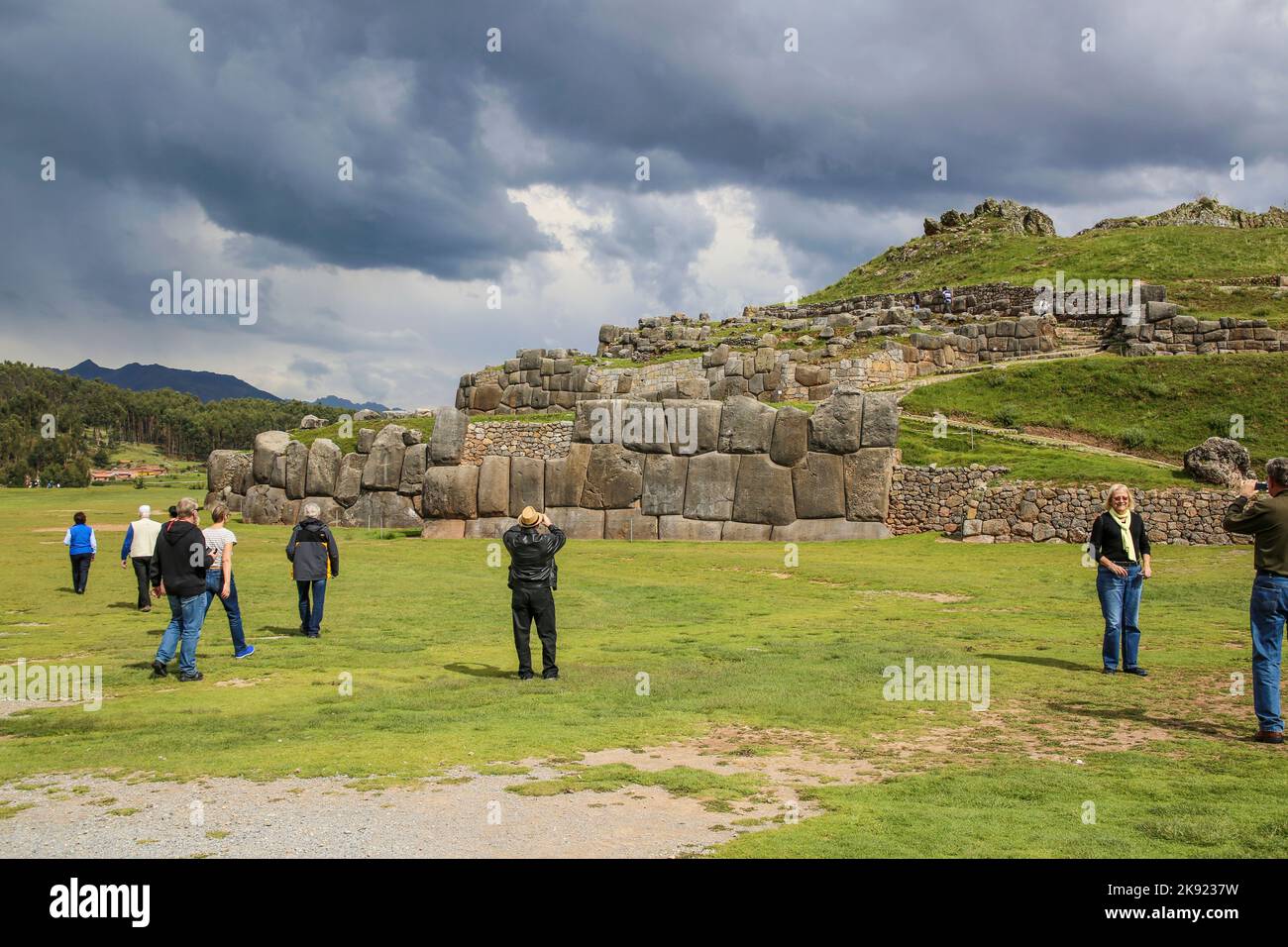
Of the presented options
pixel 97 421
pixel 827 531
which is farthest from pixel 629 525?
pixel 97 421

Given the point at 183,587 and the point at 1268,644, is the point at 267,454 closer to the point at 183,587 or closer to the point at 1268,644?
the point at 183,587

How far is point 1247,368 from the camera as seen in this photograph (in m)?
37.3

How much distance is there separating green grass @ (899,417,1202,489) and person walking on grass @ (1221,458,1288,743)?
61.9 feet

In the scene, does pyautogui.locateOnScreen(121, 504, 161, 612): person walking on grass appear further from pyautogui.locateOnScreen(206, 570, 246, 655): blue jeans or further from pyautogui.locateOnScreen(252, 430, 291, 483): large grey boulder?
pyautogui.locateOnScreen(252, 430, 291, 483): large grey boulder

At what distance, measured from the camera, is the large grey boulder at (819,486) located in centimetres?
3150

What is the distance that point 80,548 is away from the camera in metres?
20.3

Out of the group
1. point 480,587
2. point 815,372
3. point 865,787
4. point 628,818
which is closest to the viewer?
point 628,818

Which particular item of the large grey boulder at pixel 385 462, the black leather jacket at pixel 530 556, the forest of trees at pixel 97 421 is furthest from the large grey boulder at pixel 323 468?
the forest of trees at pixel 97 421

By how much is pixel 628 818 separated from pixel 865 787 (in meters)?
2.12

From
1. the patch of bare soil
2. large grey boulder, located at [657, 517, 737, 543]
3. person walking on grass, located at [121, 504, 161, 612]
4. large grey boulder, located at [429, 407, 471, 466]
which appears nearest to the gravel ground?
person walking on grass, located at [121, 504, 161, 612]

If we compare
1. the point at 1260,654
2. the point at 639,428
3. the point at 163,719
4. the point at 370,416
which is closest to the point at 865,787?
→ the point at 1260,654

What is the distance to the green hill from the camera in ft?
176

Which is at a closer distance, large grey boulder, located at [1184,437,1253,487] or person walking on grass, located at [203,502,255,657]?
person walking on grass, located at [203,502,255,657]
